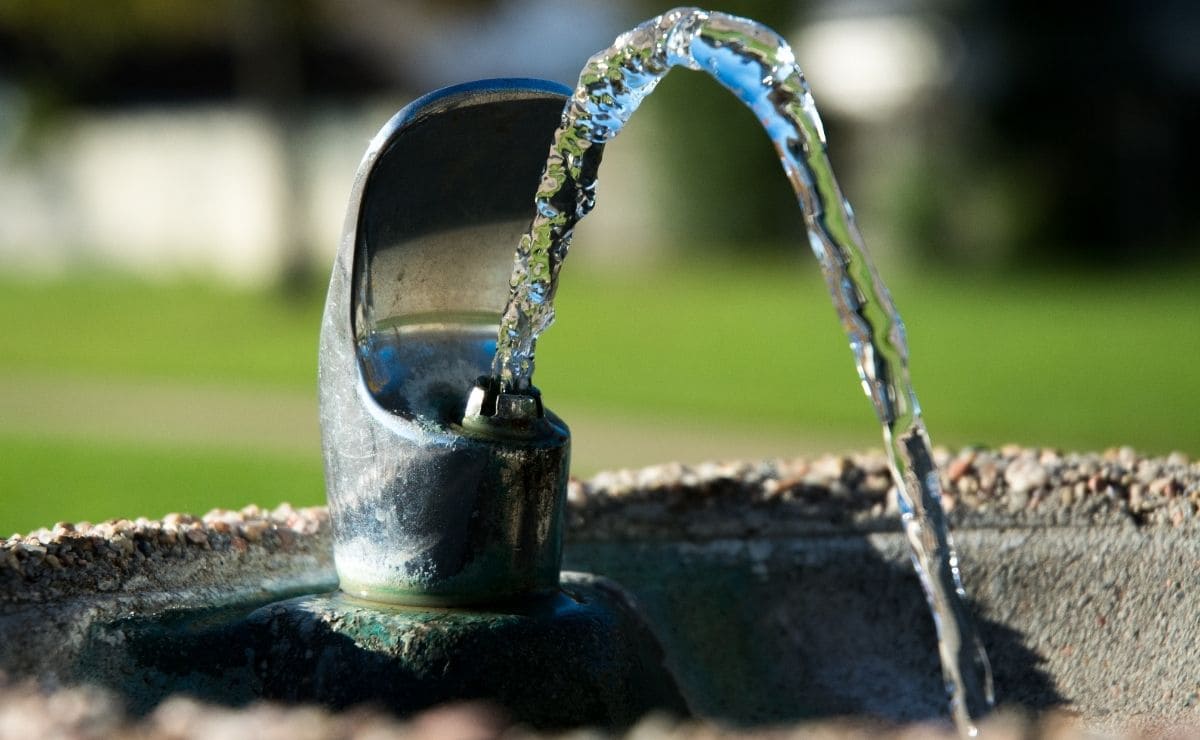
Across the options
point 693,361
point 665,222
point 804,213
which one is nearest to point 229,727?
point 804,213

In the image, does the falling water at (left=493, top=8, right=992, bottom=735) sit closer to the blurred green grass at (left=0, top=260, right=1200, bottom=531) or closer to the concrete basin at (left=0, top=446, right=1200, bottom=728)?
the concrete basin at (left=0, top=446, right=1200, bottom=728)

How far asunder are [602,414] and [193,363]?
161 inches

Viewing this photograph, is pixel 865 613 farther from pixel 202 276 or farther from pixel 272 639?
pixel 202 276

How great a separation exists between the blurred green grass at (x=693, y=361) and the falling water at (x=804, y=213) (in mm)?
3772

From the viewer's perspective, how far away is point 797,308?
629 inches

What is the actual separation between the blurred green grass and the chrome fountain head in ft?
11.6

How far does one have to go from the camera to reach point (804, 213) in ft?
7.86

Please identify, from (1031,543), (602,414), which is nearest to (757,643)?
(1031,543)

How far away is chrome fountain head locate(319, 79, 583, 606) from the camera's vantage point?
2.45 m

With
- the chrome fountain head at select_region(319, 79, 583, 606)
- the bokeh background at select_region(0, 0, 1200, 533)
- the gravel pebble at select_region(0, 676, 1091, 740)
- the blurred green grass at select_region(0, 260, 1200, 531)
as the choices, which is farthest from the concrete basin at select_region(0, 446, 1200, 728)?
the bokeh background at select_region(0, 0, 1200, 533)

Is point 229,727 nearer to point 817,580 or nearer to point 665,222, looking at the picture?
point 817,580

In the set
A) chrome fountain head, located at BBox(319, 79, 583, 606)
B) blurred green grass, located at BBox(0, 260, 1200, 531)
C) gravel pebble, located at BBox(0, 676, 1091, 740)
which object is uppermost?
chrome fountain head, located at BBox(319, 79, 583, 606)

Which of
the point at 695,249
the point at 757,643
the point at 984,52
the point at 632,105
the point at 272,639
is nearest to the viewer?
the point at 272,639

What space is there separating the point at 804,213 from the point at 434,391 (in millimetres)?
674
